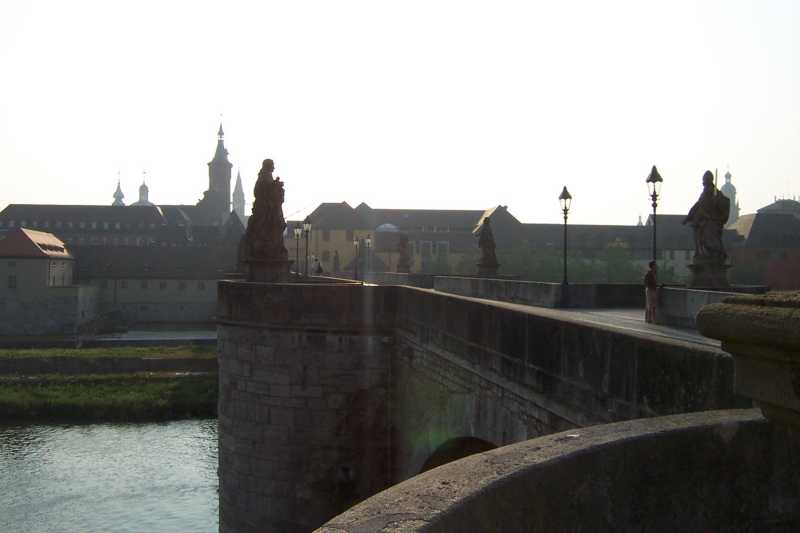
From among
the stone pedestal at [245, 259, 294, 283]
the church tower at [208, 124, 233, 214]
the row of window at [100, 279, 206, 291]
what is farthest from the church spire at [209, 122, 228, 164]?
the stone pedestal at [245, 259, 294, 283]

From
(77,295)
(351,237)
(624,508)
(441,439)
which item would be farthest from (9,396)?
(351,237)

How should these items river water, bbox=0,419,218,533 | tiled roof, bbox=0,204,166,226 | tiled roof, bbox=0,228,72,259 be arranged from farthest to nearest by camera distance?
tiled roof, bbox=0,204,166,226, tiled roof, bbox=0,228,72,259, river water, bbox=0,419,218,533

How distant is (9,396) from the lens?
4088 centimetres

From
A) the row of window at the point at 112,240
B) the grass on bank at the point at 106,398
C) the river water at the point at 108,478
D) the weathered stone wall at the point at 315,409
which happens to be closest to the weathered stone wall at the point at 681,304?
the weathered stone wall at the point at 315,409

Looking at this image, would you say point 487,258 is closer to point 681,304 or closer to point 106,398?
point 681,304

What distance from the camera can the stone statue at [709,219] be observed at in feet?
58.9

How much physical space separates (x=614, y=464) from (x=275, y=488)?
1073 cm

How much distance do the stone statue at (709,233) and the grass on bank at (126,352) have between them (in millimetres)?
39333

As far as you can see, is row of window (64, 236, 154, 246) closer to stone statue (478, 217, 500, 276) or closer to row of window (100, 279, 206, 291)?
row of window (100, 279, 206, 291)

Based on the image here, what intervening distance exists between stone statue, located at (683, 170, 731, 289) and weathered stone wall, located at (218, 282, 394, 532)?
8.97m

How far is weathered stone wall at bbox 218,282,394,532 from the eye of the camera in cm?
1273

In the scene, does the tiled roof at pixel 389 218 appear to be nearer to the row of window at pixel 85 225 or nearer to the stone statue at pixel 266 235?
the row of window at pixel 85 225

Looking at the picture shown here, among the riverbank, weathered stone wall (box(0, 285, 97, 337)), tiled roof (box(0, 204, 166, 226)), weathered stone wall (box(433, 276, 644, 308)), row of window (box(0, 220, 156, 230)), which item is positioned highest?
tiled roof (box(0, 204, 166, 226))

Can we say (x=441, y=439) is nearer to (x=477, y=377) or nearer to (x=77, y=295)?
(x=477, y=377)
